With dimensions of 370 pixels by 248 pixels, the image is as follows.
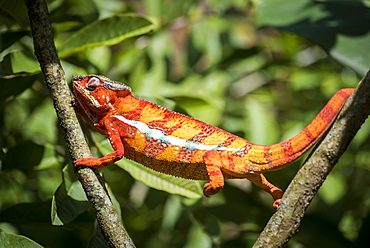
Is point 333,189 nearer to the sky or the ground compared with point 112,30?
nearer to the ground

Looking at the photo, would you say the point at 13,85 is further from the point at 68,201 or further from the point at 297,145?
the point at 297,145

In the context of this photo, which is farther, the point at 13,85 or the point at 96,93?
the point at 13,85

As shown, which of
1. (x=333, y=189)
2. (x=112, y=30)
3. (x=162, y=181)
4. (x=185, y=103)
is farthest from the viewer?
(x=333, y=189)

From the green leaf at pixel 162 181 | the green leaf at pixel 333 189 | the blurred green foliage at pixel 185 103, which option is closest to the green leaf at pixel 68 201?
the blurred green foliage at pixel 185 103

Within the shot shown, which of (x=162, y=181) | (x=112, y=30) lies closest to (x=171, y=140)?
(x=162, y=181)

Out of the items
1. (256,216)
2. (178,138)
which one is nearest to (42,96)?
(256,216)

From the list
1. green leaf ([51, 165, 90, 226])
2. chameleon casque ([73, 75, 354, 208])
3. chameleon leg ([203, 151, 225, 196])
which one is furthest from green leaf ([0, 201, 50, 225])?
chameleon leg ([203, 151, 225, 196])

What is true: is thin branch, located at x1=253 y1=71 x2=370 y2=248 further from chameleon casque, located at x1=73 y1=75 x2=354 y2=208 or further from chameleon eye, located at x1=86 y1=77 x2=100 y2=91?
chameleon eye, located at x1=86 y1=77 x2=100 y2=91
